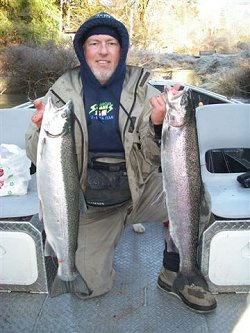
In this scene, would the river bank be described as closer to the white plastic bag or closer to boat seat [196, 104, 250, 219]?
boat seat [196, 104, 250, 219]

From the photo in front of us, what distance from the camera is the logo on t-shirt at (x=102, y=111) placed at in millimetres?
2680

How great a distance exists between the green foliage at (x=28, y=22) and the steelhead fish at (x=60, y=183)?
21193 mm

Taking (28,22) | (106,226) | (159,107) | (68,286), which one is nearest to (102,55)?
(159,107)

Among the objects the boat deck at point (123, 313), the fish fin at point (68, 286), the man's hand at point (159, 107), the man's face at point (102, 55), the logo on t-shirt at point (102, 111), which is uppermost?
the man's face at point (102, 55)

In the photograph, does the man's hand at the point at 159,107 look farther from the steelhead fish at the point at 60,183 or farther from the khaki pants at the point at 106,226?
the khaki pants at the point at 106,226

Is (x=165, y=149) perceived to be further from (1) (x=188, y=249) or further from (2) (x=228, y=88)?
(2) (x=228, y=88)

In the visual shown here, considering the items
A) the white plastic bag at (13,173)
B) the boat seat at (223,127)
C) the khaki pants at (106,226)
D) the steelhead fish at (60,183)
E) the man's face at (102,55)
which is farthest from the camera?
the boat seat at (223,127)

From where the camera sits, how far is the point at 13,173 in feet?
10.1

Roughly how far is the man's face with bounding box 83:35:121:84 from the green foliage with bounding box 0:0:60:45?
2039 centimetres

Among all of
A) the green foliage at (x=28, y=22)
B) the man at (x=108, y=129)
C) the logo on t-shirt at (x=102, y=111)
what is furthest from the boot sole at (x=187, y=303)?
the green foliage at (x=28, y=22)

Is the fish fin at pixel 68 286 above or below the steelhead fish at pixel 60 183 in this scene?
below

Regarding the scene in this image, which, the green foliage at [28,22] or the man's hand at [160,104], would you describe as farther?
the green foliage at [28,22]

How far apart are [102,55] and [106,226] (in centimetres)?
112

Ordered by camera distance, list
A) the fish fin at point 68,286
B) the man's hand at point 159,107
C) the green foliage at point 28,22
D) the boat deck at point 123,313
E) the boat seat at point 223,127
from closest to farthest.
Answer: the man's hand at point 159,107
the fish fin at point 68,286
the boat deck at point 123,313
the boat seat at point 223,127
the green foliage at point 28,22
